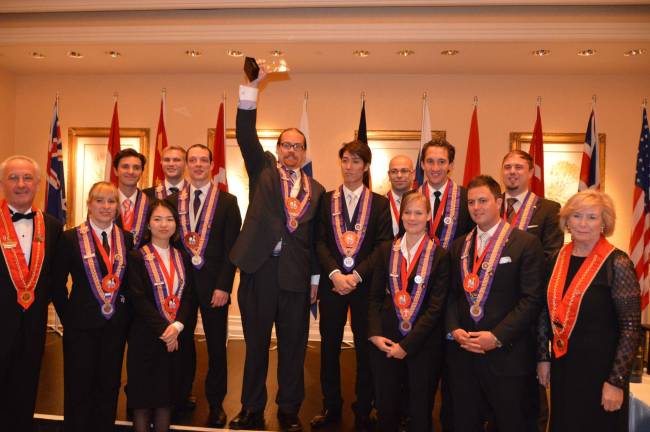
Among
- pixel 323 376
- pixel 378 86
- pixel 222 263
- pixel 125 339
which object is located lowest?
pixel 323 376

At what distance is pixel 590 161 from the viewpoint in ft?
17.9

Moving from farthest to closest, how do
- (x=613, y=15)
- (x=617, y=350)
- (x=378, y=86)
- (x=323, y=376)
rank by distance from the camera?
(x=378, y=86) → (x=613, y=15) → (x=323, y=376) → (x=617, y=350)

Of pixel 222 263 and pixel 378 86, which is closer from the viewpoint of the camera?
pixel 222 263

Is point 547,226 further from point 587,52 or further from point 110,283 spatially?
point 587,52

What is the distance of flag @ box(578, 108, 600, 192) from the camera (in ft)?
17.9

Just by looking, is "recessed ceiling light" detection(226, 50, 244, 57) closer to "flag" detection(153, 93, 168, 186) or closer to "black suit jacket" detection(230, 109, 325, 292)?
"flag" detection(153, 93, 168, 186)

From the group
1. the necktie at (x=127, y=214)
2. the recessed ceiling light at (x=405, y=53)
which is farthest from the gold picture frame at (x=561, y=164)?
the necktie at (x=127, y=214)

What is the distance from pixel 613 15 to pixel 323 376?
3.96 m

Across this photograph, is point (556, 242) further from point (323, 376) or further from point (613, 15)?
point (613, 15)

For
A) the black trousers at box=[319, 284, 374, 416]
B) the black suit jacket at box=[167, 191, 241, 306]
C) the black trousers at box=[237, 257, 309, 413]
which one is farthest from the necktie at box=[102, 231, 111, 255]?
the black trousers at box=[319, 284, 374, 416]

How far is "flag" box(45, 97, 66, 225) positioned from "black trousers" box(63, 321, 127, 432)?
328cm

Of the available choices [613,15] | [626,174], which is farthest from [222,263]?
[626,174]

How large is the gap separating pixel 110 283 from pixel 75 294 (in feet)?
0.63

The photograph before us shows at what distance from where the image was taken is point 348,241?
3.27 metres
